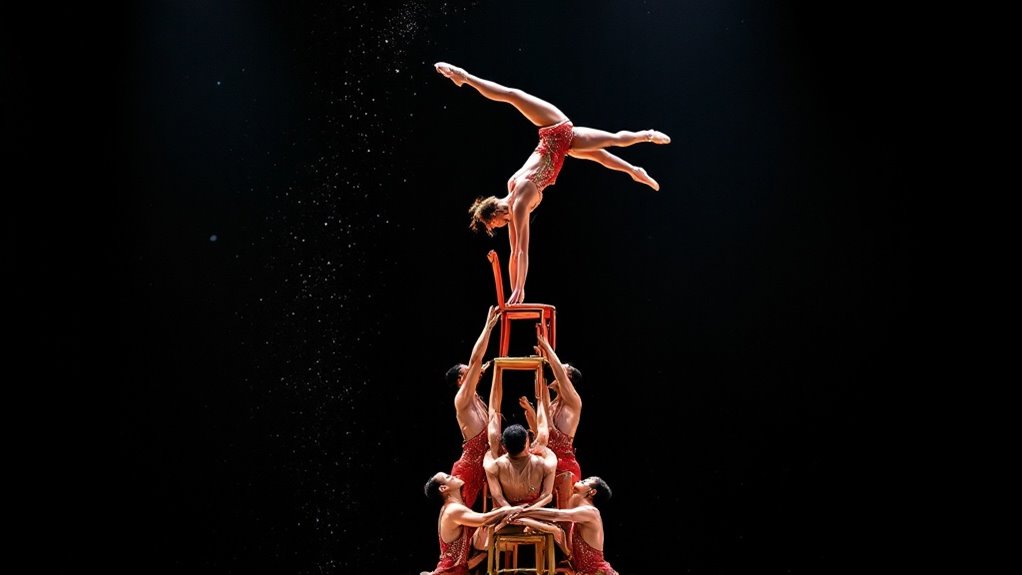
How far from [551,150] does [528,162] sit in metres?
0.10

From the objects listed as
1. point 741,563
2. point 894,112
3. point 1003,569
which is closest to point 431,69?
point 894,112

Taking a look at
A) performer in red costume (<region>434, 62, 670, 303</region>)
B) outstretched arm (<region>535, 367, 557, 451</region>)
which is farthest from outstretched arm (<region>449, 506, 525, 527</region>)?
performer in red costume (<region>434, 62, 670, 303</region>)

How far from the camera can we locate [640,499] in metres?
5.19

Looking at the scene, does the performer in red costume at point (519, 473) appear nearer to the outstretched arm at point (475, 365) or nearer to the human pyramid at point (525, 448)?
the human pyramid at point (525, 448)

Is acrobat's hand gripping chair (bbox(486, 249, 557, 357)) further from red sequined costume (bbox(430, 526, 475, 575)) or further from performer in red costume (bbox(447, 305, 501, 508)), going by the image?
red sequined costume (bbox(430, 526, 475, 575))

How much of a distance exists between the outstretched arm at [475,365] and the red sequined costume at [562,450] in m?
0.34

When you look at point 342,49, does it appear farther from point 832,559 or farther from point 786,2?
point 832,559

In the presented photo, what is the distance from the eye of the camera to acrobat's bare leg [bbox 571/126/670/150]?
4195 mm

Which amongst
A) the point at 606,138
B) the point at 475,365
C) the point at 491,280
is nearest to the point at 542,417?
the point at 475,365

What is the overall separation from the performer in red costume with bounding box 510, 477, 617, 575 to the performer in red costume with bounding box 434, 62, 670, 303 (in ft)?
2.53

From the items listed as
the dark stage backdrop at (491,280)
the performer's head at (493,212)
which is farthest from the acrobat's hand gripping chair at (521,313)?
the dark stage backdrop at (491,280)

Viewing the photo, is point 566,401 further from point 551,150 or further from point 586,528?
point 551,150

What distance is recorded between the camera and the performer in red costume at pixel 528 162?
4086 mm

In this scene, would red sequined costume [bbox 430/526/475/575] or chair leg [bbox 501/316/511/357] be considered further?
chair leg [bbox 501/316/511/357]
